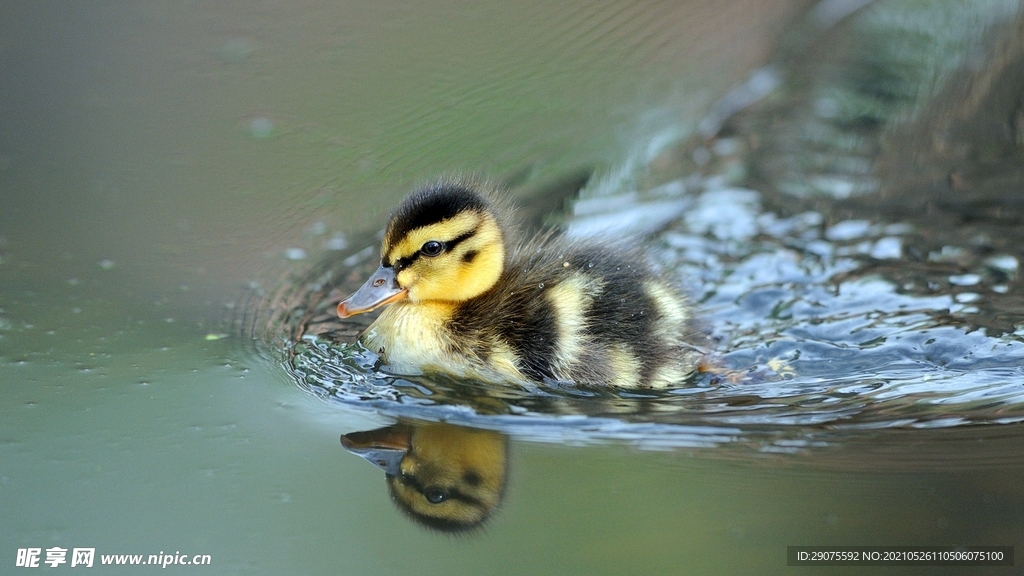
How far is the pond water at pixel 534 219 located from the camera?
1.42 meters

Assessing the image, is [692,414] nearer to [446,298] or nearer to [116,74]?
[446,298]

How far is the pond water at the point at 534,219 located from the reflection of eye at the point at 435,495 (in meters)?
0.07

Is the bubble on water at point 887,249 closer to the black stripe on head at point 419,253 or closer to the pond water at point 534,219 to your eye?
the pond water at point 534,219

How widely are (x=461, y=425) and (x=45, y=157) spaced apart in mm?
1415

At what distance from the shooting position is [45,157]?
2529 mm

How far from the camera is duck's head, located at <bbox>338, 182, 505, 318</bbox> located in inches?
75.5

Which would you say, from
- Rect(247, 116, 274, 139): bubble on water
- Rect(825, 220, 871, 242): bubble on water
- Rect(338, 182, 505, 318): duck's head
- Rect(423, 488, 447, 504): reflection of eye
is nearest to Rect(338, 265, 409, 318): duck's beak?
Rect(338, 182, 505, 318): duck's head

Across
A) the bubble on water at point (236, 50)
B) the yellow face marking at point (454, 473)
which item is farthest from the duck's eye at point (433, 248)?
the bubble on water at point (236, 50)

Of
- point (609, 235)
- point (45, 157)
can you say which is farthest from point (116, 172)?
point (609, 235)

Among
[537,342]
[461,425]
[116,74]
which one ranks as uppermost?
[116,74]

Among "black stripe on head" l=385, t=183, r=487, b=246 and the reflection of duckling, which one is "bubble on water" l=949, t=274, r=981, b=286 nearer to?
"black stripe on head" l=385, t=183, r=487, b=246

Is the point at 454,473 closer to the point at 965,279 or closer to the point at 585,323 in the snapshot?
the point at 585,323

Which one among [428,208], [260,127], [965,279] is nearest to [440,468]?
[428,208]

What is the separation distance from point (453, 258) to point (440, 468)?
524mm
